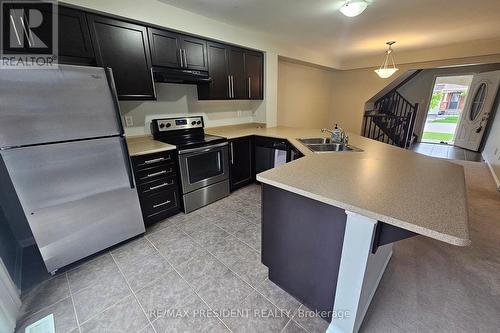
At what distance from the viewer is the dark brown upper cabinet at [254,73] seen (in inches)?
128

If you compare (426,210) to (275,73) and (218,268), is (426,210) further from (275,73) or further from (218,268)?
(275,73)

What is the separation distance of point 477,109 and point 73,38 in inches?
337

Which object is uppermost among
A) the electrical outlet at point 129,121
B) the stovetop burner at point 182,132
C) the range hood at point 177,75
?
the range hood at point 177,75

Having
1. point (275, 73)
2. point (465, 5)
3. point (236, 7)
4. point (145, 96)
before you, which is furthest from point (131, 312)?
point (465, 5)

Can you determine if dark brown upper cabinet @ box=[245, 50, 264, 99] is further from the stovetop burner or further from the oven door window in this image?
the oven door window

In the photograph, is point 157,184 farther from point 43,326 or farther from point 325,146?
point 325,146

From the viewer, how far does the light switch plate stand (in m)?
1.29

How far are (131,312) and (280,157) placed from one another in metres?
2.38

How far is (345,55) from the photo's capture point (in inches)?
190

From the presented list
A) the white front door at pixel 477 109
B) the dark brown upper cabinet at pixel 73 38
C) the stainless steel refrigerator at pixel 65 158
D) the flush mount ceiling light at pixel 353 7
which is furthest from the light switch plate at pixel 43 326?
the white front door at pixel 477 109

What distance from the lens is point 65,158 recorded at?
1.57 meters

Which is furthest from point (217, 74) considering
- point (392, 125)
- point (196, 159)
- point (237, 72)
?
point (392, 125)

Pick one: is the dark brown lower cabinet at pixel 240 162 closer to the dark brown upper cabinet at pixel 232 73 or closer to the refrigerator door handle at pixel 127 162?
the dark brown upper cabinet at pixel 232 73

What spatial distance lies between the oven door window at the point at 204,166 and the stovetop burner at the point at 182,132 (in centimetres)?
16
